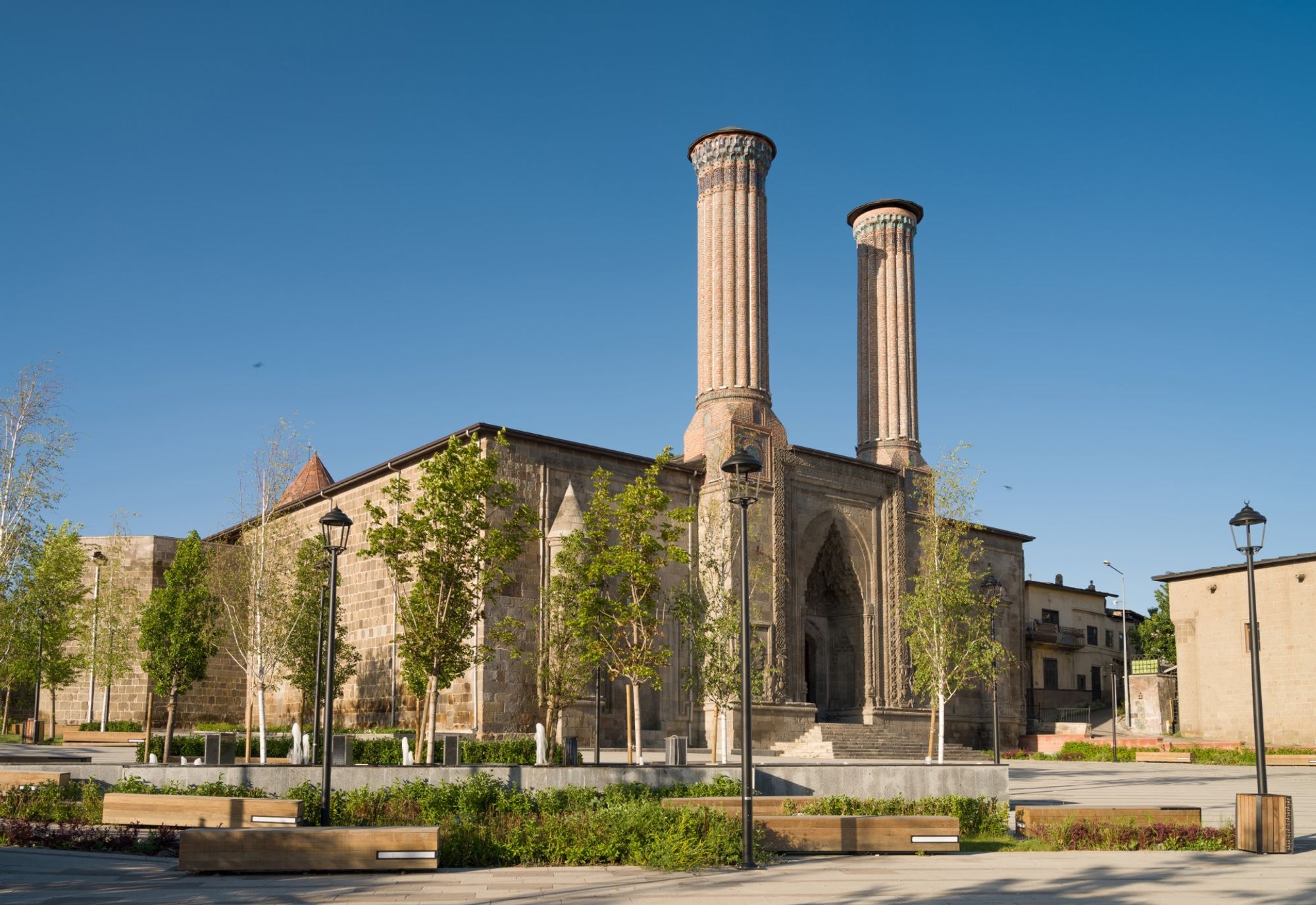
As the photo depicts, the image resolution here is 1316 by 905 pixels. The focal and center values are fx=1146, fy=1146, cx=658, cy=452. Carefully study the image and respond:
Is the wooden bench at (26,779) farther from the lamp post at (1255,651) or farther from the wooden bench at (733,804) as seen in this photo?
the lamp post at (1255,651)

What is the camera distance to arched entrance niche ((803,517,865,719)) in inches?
1479

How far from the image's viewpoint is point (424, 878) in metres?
11.8

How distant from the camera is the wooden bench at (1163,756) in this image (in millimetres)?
37125

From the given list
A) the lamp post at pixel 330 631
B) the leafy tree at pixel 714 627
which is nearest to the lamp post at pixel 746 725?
the lamp post at pixel 330 631

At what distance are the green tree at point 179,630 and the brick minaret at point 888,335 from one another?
2261cm

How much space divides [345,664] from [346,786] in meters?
14.8

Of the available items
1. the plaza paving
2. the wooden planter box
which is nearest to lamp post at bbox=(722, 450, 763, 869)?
the plaza paving

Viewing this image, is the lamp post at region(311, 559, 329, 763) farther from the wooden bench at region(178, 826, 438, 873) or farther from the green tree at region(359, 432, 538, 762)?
the wooden bench at region(178, 826, 438, 873)

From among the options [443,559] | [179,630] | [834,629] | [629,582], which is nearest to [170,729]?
[179,630]

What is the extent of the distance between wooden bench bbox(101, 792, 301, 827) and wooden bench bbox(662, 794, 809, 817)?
487 cm

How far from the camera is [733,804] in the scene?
1514cm

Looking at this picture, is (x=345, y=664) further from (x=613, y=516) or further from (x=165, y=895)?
(x=165, y=895)

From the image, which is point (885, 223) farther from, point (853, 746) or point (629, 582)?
point (629, 582)

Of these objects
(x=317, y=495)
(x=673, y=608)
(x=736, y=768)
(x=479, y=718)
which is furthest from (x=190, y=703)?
(x=736, y=768)
